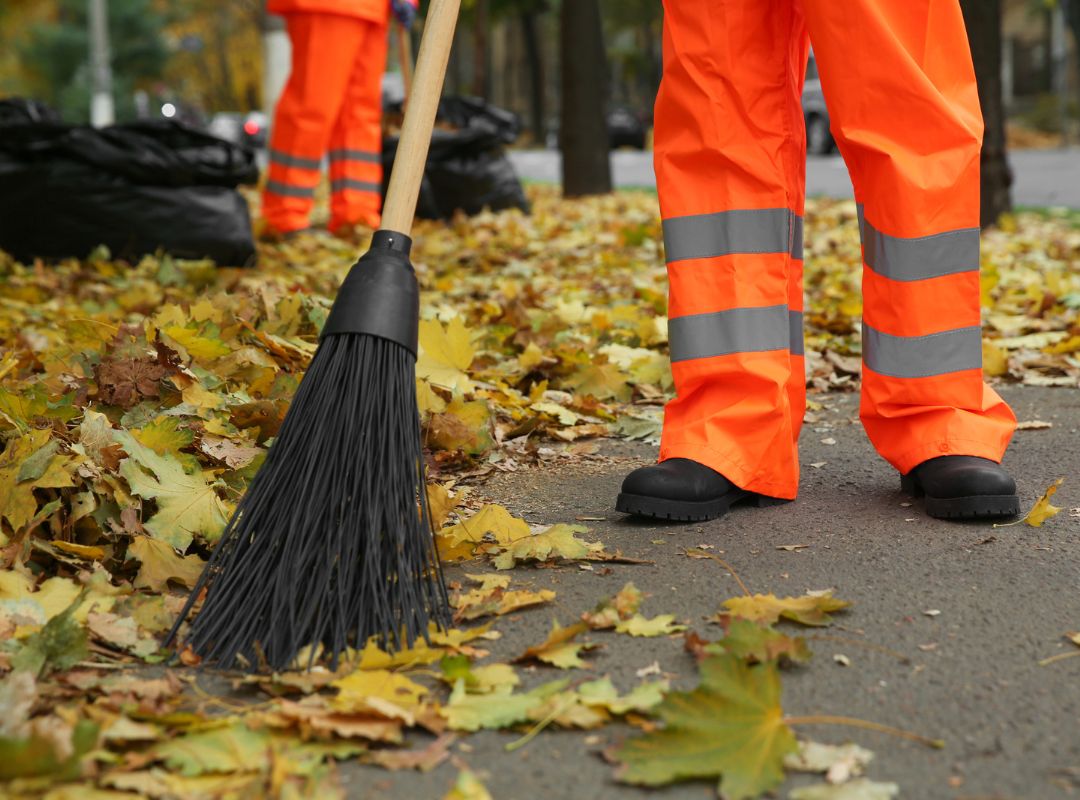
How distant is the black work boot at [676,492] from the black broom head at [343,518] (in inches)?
19.6

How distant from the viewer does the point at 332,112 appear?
19.5 ft

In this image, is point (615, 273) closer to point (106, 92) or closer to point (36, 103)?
point (36, 103)

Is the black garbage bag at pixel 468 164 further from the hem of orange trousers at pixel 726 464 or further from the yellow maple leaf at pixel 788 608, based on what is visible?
the yellow maple leaf at pixel 788 608

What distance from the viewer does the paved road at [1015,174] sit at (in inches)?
455

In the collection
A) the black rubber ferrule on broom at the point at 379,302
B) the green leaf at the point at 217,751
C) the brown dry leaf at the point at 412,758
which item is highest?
the black rubber ferrule on broom at the point at 379,302

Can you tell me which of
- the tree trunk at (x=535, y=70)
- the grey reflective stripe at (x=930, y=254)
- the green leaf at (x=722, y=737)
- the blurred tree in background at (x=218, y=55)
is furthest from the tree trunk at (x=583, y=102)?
the blurred tree in background at (x=218, y=55)

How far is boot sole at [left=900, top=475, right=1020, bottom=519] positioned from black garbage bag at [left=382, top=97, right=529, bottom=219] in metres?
5.56

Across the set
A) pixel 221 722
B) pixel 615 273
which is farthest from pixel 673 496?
pixel 615 273

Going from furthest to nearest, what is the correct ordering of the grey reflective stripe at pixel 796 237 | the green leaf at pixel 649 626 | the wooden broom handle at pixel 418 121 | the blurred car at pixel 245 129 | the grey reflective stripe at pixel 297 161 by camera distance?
the blurred car at pixel 245 129 < the grey reflective stripe at pixel 297 161 < the grey reflective stripe at pixel 796 237 < the wooden broom handle at pixel 418 121 < the green leaf at pixel 649 626

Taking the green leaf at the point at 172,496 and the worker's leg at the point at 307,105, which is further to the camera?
the worker's leg at the point at 307,105

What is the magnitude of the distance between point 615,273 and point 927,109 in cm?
342

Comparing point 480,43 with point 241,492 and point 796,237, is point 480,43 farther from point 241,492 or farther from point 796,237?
point 241,492

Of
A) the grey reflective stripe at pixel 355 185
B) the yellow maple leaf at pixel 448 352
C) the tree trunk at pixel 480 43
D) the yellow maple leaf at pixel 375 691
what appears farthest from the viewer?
the tree trunk at pixel 480 43

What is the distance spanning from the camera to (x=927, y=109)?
2.12 m
